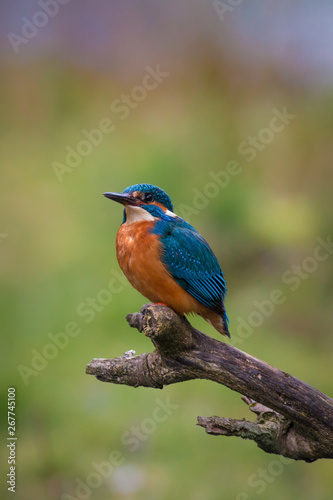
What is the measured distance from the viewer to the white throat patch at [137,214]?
2438 millimetres

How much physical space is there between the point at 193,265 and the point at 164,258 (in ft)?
0.40

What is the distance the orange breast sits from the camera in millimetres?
2352

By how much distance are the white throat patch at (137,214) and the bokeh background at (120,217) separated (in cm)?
172

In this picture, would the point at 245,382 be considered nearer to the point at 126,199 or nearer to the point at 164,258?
the point at 164,258

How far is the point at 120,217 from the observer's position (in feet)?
14.2

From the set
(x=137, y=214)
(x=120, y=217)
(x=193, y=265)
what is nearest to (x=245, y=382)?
(x=193, y=265)

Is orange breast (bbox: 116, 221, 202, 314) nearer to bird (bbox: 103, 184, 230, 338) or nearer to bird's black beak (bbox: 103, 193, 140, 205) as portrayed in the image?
bird (bbox: 103, 184, 230, 338)

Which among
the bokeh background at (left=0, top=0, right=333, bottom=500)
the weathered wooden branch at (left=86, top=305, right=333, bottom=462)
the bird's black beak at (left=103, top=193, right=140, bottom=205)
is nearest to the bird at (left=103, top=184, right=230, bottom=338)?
the bird's black beak at (left=103, top=193, right=140, bottom=205)

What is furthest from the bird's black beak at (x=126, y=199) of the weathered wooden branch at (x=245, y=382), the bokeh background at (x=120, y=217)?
the bokeh background at (x=120, y=217)

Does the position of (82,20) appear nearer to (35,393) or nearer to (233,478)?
(35,393)

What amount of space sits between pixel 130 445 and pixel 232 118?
2507 millimetres

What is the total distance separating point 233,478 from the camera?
12.6ft

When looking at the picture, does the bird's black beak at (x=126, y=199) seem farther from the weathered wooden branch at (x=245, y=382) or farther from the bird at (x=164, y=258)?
the weathered wooden branch at (x=245, y=382)

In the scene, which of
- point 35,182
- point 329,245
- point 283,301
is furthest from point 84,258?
point 329,245
